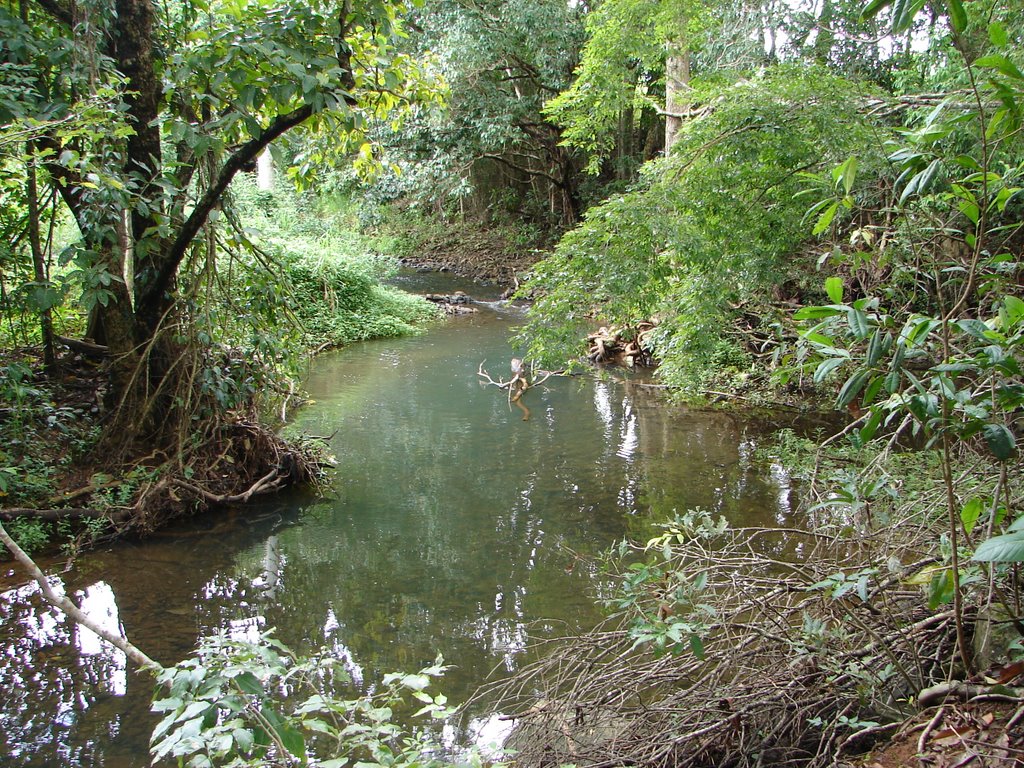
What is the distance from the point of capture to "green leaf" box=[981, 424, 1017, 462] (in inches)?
65.6

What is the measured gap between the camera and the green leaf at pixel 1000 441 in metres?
1.67

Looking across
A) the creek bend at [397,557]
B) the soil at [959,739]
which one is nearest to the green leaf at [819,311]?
the soil at [959,739]

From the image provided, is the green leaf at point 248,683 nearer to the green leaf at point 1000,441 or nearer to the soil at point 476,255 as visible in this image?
the green leaf at point 1000,441

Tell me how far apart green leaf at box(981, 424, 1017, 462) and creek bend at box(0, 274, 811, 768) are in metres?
2.40

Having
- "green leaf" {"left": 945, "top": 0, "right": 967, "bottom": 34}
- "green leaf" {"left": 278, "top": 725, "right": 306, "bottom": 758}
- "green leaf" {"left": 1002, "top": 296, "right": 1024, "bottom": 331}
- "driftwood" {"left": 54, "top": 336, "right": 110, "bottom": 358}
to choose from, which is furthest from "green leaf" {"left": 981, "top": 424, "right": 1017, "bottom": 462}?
"driftwood" {"left": 54, "top": 336, "right": 110, "bottom": 358}

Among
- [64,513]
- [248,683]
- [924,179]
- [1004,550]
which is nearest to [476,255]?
[64,513]

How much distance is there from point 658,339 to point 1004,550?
5.57 m

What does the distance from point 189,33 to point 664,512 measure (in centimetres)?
456

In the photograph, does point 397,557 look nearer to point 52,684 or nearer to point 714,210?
point 52,684

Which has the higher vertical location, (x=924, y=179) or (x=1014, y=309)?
(x=924, y=179)

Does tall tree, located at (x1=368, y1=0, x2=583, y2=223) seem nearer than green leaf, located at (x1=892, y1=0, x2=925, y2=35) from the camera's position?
No

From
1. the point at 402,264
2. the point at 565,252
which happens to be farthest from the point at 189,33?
the point at 402,264

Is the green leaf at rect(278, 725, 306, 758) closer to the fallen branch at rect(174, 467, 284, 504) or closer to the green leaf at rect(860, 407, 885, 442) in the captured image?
the green leaf at rect(860, 407, 885, 442)

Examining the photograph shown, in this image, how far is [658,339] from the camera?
6797mm
